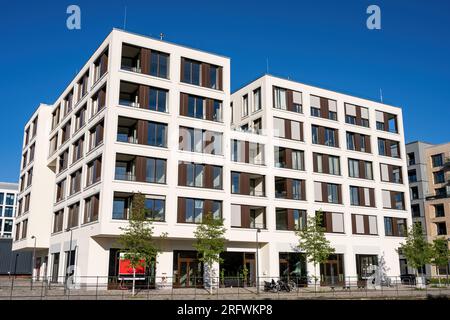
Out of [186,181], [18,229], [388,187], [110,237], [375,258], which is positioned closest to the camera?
[110,237]

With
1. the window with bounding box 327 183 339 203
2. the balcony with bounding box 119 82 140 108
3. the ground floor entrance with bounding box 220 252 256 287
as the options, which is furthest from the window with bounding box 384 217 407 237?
the balcony with bounding box 119 82 140 108

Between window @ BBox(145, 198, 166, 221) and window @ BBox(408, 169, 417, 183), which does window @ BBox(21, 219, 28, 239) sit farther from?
window @ BBox(408, 169, 417, 183)

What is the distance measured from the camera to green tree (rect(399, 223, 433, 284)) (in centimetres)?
5156

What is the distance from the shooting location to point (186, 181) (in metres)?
42.0

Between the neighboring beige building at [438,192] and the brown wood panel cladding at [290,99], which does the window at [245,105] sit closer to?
the brown wood panel cladding at [290,99]

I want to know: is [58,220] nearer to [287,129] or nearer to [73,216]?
[73,216]

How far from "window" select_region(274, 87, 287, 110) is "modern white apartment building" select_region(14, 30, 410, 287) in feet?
0.51

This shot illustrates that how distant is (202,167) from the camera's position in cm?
4319

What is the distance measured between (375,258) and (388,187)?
931cm

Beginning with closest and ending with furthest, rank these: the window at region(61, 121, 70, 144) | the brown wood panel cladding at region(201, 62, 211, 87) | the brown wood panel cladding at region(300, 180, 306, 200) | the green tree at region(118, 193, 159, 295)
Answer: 1. the green tree at region(118, 193, 159, 295)
2. the brown wood panel cladding at region(201, 62, 211, 87)
3. the brown wood panel cladding at region(300, 180, 306, 200)
4. the window at region(61, 121, 70, 144)

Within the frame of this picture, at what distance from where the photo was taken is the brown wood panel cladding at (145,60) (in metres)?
42.3

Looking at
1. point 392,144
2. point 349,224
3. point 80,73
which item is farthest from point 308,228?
point 80,73
